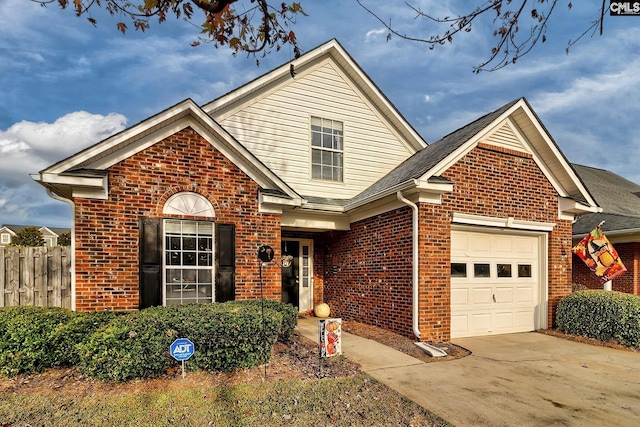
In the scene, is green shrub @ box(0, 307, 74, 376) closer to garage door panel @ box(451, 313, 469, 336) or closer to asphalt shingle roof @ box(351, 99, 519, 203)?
asphalt shingle roof @ box(351, 99, 519, 203)

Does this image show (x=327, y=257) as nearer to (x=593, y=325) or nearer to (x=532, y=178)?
(x=532, y=178)

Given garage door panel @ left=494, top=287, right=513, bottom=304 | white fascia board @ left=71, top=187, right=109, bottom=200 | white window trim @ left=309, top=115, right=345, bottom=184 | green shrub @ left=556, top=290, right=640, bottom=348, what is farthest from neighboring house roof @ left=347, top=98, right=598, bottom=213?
white fascia board @ left=71, top=187, right=109, bottom=200

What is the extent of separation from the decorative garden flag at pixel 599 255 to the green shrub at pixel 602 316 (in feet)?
4.22

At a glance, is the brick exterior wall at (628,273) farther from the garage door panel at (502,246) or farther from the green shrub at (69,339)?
the green shrub at (69,339)

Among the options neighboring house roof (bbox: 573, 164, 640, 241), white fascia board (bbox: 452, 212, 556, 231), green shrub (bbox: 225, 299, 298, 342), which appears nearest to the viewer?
green shrub (bbox: 225, 299, 298, 342)

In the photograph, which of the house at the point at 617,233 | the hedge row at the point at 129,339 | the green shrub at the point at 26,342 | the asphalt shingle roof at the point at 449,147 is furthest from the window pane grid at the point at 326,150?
the house at the point at 617,233

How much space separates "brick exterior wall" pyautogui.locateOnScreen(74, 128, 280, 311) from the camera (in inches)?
284

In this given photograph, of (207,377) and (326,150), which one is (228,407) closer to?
(207,377)

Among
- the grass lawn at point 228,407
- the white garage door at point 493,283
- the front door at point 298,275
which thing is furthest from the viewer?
the front door at point 298,275

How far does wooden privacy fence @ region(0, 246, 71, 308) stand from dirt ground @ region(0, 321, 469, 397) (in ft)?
11.2

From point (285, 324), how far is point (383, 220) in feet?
11.8

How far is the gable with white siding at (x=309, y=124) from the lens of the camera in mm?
10852

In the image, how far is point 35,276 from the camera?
859 centimetres

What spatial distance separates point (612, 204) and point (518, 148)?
10.5 meters
